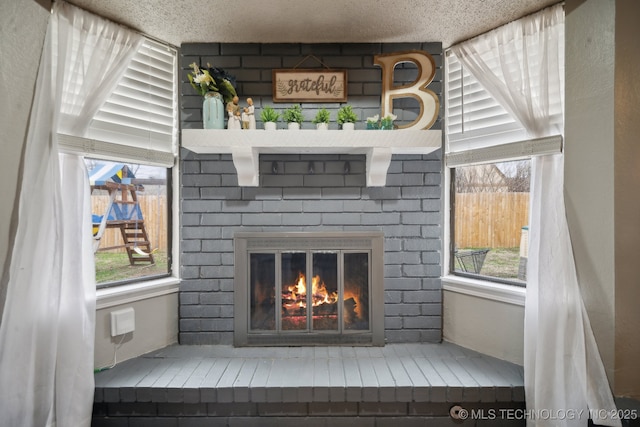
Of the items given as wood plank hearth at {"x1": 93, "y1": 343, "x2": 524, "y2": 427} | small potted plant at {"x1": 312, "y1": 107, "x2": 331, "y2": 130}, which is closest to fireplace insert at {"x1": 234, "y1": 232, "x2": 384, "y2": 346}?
wood plank hearth at {"x1": 93, "y1": 343, "x2": 524, "y2": 427}

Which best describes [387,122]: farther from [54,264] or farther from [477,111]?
[54,264]

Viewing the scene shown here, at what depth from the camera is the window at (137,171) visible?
2150 millimetres

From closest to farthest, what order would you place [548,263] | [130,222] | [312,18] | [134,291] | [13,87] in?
1. [13,87]
2. [548,263]
3. [312,18]
4. [134,291]
5. [130,222]

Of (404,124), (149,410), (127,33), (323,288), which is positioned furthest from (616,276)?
(127,33)

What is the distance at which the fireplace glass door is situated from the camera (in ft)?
7.75

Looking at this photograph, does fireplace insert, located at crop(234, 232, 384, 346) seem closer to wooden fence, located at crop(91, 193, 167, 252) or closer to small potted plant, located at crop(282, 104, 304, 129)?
wooden fence, located at crop(91, 193, 167, 252)

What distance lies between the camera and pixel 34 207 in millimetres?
1695

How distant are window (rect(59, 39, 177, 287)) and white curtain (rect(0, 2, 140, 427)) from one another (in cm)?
24

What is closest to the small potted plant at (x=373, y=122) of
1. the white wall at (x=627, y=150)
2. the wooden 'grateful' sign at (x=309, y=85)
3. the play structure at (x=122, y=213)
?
the wooden 'grateful' sign at (x=309, y=85)

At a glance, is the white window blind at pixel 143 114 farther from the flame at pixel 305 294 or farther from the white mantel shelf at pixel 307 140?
the flame at pixel 305 294

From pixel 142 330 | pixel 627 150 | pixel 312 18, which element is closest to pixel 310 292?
pixel 142 330

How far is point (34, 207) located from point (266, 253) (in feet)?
4.25

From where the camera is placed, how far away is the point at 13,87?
5.49 feet

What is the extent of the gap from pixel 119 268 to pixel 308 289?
1.28 metres
